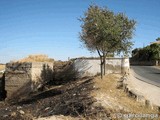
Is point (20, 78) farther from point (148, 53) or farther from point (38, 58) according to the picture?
point (148, 53)

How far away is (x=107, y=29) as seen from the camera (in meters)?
18.9

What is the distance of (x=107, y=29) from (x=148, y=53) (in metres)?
48.3

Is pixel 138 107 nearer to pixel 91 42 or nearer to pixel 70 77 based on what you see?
pixel 91 42

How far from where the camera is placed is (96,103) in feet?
29.9

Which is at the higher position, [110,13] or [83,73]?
[110,13]

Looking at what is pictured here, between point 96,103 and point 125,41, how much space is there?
38.6 ft

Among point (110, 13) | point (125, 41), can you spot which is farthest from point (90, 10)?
point (125, 41)

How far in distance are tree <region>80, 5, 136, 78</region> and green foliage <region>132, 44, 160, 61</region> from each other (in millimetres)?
39682

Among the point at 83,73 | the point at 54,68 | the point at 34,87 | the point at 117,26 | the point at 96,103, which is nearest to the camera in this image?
the point at 96,103

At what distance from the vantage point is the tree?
19.0 metres

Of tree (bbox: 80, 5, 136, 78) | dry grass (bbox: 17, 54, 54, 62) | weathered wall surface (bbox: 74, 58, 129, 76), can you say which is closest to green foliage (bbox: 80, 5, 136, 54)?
tree (bbox: 80, 5, 136, 78)

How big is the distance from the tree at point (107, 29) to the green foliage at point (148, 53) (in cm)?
3968

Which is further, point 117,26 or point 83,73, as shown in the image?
point 83,73

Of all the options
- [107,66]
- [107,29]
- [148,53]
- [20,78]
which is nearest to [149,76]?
[107,66]
